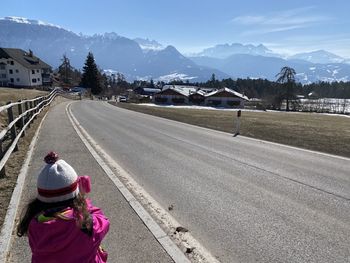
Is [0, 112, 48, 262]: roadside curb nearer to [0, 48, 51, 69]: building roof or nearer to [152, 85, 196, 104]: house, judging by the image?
[152, 85, 196, 104]: house

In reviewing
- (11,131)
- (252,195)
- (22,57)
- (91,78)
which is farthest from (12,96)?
(22,57)

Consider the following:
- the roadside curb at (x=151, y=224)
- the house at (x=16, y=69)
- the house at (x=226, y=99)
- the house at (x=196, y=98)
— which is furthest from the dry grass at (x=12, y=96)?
the house at (x=196, y=98)

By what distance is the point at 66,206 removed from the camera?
8.65ft

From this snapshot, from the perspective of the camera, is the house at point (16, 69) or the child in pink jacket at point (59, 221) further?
the house at point (16, 69)

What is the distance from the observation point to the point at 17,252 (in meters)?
4.18

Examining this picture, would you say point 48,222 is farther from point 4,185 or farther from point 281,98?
point 281,98

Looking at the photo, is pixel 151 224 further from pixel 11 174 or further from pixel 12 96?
pixel 12 96

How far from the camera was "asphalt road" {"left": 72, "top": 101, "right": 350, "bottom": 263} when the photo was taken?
4.48 m

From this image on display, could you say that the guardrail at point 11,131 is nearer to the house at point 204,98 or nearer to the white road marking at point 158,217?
the white road marking at point 158,217

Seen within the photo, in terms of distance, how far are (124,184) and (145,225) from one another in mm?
2203

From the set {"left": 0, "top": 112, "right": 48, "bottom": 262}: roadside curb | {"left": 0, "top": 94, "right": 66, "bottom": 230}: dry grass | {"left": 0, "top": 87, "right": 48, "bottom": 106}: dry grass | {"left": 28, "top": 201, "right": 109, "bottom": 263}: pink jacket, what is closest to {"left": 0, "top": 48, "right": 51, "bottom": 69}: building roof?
{"left": 0, "top": 87, "right": 48, "bottom": 106}: dry grass

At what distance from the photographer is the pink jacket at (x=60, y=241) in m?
2.51

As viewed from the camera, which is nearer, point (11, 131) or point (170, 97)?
point (11, 131)

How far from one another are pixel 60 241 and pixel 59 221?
14 centimetres
